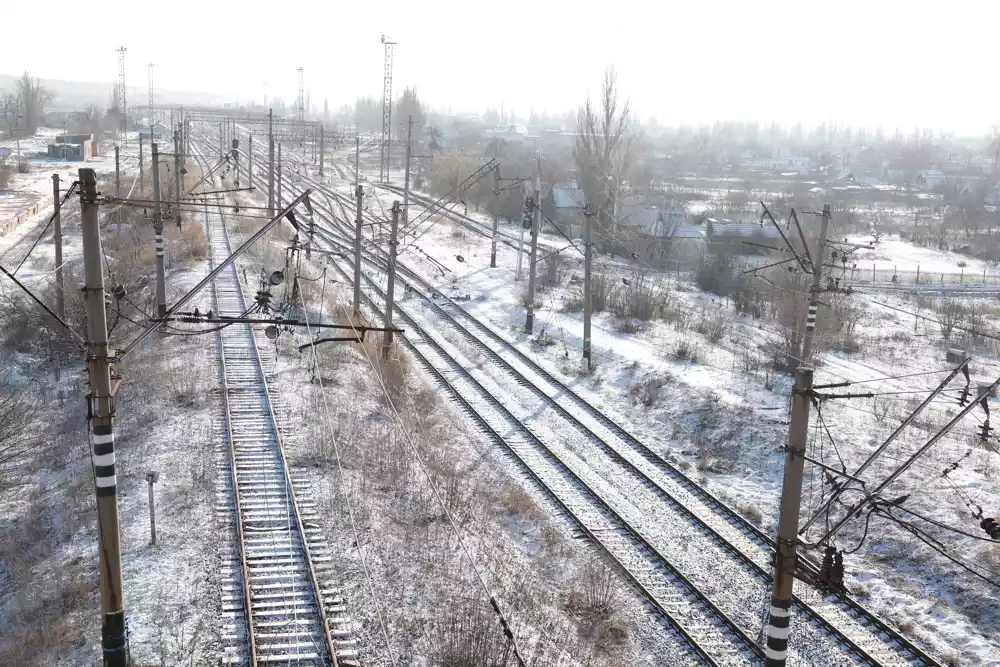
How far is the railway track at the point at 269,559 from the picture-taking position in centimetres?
1009

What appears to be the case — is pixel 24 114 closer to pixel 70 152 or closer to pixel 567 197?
pixel 70 152

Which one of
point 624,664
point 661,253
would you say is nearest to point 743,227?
point 661,253

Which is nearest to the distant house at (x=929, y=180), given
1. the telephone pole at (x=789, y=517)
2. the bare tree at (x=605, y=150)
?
the bare tree at (x=605, y=150)

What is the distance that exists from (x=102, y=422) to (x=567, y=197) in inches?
1578

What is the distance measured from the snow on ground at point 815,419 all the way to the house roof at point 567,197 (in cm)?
1279

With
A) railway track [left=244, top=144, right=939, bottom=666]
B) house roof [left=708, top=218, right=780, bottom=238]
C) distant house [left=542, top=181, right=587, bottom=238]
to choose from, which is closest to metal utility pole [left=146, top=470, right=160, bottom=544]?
railway track [left=244, top=144, right=939, bottom=666]

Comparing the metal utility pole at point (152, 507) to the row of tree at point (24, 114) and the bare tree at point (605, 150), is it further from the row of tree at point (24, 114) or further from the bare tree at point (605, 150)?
the row of tree at point (24, 114)

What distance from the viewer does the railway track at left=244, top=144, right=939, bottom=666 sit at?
35.6 ft

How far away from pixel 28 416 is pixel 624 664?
503 inches

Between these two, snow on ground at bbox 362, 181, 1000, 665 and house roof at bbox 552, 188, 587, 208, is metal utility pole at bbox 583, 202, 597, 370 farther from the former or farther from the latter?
house roof at bbox 552, 188, 587, 208

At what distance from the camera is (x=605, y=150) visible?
40469 millimetres

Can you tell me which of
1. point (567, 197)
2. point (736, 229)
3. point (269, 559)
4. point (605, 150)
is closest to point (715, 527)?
point (269, 559)

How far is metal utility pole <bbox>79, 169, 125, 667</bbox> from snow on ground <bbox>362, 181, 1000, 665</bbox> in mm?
8986

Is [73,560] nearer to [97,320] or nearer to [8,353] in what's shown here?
[97,320]
